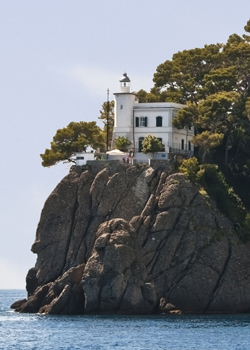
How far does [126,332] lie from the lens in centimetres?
10681

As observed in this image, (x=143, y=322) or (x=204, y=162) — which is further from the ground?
(x=204, y=162)

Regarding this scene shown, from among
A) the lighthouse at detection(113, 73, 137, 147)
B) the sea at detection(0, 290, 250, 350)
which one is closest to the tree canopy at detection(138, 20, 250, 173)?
the lighthouse at detection(113, 73, 137, 147)

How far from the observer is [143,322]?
376 feet

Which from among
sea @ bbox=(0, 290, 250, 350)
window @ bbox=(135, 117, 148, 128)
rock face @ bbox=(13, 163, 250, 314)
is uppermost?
window @ bbox=(135, 117, 148, 128)

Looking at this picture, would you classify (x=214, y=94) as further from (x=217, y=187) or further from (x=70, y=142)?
(x=70, y=142)

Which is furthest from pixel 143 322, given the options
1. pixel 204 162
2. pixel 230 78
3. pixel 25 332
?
pixel 230 78

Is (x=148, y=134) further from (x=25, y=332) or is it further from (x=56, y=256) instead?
(x=25, y=332)

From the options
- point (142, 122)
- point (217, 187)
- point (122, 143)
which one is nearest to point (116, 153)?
point (122, 143)

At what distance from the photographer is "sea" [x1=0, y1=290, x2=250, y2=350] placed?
9981cm

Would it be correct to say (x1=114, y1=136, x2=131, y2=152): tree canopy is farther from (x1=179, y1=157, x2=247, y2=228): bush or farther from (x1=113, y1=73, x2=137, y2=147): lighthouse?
(x1=179, y1=157, x2=247, y2=228): bush

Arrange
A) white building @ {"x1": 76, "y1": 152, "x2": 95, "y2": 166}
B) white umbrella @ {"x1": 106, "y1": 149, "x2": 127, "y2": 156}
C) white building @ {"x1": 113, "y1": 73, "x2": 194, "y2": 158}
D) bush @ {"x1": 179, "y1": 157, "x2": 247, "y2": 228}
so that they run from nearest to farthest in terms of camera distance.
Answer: bush @ {"x1": 179, "y1": 157, "x2": 247, "y2": 228} → white umbrella @ {"x1": 106, "y1": 149, "x2": 127, "y2": 156} → white building @ {"x1": 76, "y1": 152, "x2": 95, "y2": 166} → white building @ {"x1": 113, "y1": 73, "x2": 194, "y2": 158}

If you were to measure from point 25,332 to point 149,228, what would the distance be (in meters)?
21.0

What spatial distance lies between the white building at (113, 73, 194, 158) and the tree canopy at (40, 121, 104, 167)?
8.91 feet

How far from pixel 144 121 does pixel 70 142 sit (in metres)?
8.32
